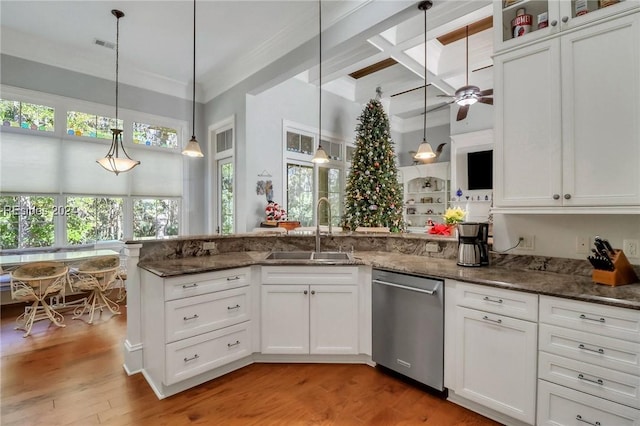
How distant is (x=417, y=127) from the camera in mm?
8242

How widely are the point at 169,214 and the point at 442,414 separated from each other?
523 centimetres

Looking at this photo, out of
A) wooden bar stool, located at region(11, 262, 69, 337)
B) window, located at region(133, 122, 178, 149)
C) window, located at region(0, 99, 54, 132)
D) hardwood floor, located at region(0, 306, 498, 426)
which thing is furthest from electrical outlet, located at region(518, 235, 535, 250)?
window, located at region(0, 99, 54, 132)

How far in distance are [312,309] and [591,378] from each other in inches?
71.1

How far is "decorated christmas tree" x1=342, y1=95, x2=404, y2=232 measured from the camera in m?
5.31

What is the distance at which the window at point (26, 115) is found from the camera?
163 inches

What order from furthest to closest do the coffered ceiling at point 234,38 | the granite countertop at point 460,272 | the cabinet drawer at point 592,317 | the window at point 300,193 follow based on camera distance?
the window at point 300,193
the coffered ceiling at point 234,38
the granite countertop at point 460,272
the cabinet drawer at point 592,317

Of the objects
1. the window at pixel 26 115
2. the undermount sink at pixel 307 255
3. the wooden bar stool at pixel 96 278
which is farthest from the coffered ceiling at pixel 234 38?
the wooden bar stool at pixel 96 278

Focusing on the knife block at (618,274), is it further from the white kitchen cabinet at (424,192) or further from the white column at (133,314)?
the white kitchen cabinet at (424,192)

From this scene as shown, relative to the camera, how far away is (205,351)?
236cm

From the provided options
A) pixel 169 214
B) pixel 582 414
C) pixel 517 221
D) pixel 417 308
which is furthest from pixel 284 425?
pixel 169 214

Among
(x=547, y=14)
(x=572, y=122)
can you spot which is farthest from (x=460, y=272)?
(x=547, y=14)

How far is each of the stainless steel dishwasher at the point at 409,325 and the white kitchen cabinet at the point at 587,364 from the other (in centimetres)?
61

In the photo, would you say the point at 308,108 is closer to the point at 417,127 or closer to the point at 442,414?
the point at 417,127

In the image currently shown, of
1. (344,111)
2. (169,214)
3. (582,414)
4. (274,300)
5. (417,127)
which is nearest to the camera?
(582,414)
